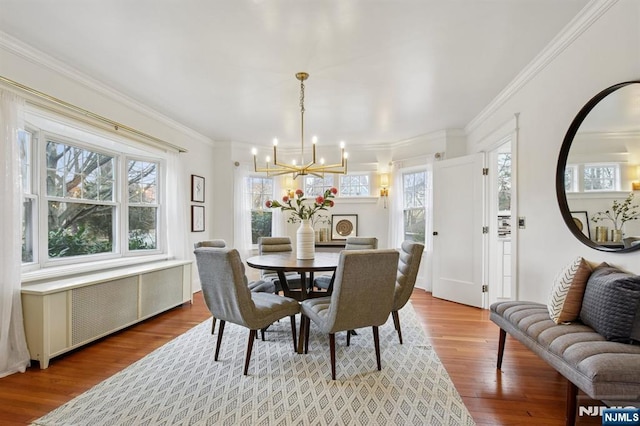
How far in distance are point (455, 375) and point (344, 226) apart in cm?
353

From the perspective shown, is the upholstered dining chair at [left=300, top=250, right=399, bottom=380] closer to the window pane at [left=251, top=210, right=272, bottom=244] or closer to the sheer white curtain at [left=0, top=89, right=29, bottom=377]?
the sheer white curtain at [left=0, top=89, right=29, bottom=377]

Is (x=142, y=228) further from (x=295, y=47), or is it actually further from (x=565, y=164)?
(x=565, y=164)

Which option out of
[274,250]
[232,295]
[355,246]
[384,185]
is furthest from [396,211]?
[232,295]

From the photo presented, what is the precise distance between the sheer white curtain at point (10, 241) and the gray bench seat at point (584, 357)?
11.6 ft

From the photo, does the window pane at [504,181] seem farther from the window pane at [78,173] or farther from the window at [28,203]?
the window at [28,203]

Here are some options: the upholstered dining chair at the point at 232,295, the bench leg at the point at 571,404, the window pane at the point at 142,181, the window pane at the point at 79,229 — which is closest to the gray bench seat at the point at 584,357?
the bench leg at the point at 571,404

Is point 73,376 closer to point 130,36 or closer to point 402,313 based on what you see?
point 130,36

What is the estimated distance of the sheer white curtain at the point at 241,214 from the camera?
522cm

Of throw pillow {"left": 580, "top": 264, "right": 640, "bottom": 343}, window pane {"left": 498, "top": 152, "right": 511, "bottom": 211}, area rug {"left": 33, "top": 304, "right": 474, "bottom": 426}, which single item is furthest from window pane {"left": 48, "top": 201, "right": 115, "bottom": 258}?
window pane {"left": 498, "top": 152, "right": 511, "bottom": 211}

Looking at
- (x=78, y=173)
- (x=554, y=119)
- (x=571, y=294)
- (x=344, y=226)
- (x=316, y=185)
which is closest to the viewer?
(x=571, y=294)

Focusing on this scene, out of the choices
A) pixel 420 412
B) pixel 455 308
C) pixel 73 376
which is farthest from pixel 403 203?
pixel 73 376

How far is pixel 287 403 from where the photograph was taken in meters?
1.91

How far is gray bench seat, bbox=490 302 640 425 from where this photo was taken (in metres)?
1.35

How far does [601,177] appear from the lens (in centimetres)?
200
